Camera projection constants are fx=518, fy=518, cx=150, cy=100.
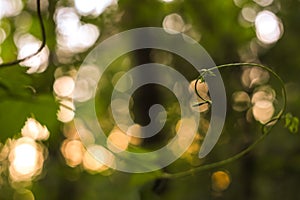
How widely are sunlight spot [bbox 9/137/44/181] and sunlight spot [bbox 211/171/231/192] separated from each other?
0.61 metres

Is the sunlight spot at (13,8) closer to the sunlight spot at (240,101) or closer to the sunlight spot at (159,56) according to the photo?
the sunlight spot at (159,56)

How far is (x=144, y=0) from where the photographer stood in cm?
121

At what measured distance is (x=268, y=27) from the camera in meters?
→ 1.17

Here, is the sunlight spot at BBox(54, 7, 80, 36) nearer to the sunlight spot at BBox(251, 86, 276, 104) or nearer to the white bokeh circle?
the white bokeh circle

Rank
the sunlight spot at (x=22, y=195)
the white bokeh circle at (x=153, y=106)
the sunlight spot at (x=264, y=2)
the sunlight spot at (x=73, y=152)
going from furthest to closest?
the sunlight spot at (x=22, y=195) < the sunlight spot at (x=73, y=152) < the sunlight spot at (x=264, y=2) < the white bokeh circle at (x=153, y=106)

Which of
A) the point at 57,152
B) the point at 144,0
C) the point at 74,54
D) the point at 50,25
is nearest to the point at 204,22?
the point at 144,0

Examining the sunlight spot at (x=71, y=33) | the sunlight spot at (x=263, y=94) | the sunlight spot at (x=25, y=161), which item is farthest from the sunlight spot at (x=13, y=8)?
the sunlight spot at (x=263, y=94)

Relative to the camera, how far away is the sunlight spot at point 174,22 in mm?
1197

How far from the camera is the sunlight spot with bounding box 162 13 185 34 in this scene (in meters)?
1.20

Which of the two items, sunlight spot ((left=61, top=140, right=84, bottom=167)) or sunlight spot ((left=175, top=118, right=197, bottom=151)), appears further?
sunlight spot ((left=61, top=140, right=84, bottom=167))

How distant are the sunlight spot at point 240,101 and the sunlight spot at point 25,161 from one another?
0.74m

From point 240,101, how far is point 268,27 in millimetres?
202

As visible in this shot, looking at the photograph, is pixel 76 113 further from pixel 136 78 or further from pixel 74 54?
pixel 74 54

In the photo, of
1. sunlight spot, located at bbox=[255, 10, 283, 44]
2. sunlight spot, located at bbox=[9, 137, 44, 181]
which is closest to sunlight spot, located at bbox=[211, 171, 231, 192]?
sunlight spot, located at bbox=[255, 10, 283, 44]
